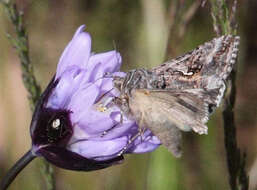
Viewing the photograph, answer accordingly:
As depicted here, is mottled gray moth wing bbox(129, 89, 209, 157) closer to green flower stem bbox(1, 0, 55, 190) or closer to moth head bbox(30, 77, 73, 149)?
moth head bbox(30, 77, 73, 149)

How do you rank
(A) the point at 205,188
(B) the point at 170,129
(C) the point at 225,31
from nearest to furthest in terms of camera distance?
1. (B) the point at 170,129
2. (C) the point at 225,31
3. (A) the point at 205,188

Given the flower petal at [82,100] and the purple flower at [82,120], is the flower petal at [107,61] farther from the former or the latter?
the flower petal at [82,100]

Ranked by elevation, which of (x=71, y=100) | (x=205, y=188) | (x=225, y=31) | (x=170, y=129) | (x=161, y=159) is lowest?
(x=205, y=188)

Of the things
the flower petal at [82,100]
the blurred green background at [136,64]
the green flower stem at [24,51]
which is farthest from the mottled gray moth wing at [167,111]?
the blurred green background at [136,64]

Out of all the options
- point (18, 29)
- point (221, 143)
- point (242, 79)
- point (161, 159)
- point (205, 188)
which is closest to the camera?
point (18, 29)

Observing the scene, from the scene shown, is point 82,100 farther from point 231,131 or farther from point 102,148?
point 231,131

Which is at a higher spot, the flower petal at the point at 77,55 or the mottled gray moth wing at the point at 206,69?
the flower petal at the point at 77,55

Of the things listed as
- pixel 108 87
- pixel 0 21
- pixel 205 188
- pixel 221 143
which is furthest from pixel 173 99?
pixel 0 21

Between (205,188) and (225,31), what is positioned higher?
(225,31)

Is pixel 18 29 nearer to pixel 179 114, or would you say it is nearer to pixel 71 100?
pixel 71 100
